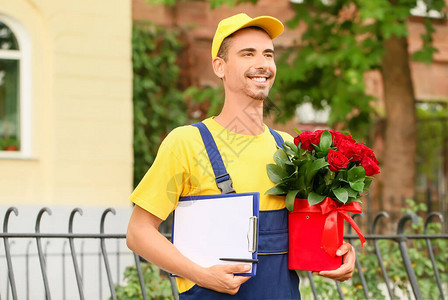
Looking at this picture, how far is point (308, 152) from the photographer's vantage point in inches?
82.8

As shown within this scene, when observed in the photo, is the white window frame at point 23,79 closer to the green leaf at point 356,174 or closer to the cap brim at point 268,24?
the cap brim at point 268,24

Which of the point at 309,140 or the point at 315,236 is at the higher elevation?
the point at 309,140

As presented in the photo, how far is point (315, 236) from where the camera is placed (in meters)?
2.05

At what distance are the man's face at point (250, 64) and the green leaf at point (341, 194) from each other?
1.31 feet

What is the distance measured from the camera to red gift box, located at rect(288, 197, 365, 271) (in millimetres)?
2033

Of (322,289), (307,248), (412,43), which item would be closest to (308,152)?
(307,248)

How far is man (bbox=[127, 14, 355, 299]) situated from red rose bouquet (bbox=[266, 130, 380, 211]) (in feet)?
0.18

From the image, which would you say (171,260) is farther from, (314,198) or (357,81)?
(357,81)

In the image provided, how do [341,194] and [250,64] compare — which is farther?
[250,64]

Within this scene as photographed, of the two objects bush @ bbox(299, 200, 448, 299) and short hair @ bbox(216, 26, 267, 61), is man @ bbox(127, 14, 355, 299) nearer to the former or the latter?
short hair @ bbox(216, 26, 267, 61)

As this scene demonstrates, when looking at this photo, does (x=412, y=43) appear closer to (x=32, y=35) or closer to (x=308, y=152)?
(x=32, y=35)

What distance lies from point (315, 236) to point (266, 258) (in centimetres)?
17

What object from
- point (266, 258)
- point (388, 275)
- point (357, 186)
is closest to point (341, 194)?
point (357, 186)

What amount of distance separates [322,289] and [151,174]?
3034mm
